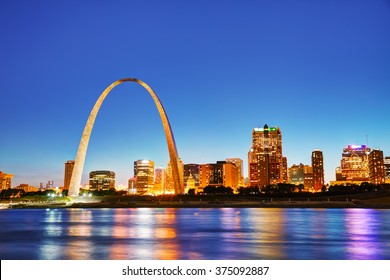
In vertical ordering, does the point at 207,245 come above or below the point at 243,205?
above

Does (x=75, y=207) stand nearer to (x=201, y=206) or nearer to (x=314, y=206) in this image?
(x=201, y=206)

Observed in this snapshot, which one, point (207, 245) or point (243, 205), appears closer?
point (207, 245)

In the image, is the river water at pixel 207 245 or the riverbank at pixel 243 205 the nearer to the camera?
the river water at pixel 207 245

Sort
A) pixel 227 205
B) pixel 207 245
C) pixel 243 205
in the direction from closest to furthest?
pixel 207 245, pixel 243 205, pixel 227 205

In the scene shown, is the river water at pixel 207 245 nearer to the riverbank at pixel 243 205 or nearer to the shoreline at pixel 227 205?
the shoreline at pixel 227 205

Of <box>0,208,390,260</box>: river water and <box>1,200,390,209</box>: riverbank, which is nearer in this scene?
<box>0,208,390,260</box>: river water

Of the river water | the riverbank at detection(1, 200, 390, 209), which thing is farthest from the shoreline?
the river water

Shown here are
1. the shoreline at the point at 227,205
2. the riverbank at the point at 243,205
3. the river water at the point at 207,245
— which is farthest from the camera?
the shoreline at the point at 227,205

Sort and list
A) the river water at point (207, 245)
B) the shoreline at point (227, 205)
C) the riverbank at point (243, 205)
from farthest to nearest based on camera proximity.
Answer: the shoreline at point (227, 205) → the riverbank at point (243, 205) → the river water at point (207, 245)

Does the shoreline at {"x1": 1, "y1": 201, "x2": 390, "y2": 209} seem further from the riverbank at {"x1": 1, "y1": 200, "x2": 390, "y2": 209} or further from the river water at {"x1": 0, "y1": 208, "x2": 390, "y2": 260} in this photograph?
the river water at {"x1": 0, "y1": 208, "x2": 390, "y2": 260}

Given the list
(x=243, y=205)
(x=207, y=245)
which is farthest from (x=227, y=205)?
(x=207, y=245)

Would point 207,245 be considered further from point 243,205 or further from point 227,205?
point 227,205

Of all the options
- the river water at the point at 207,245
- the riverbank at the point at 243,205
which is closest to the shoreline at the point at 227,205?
the riverbank at the point at 243,205
